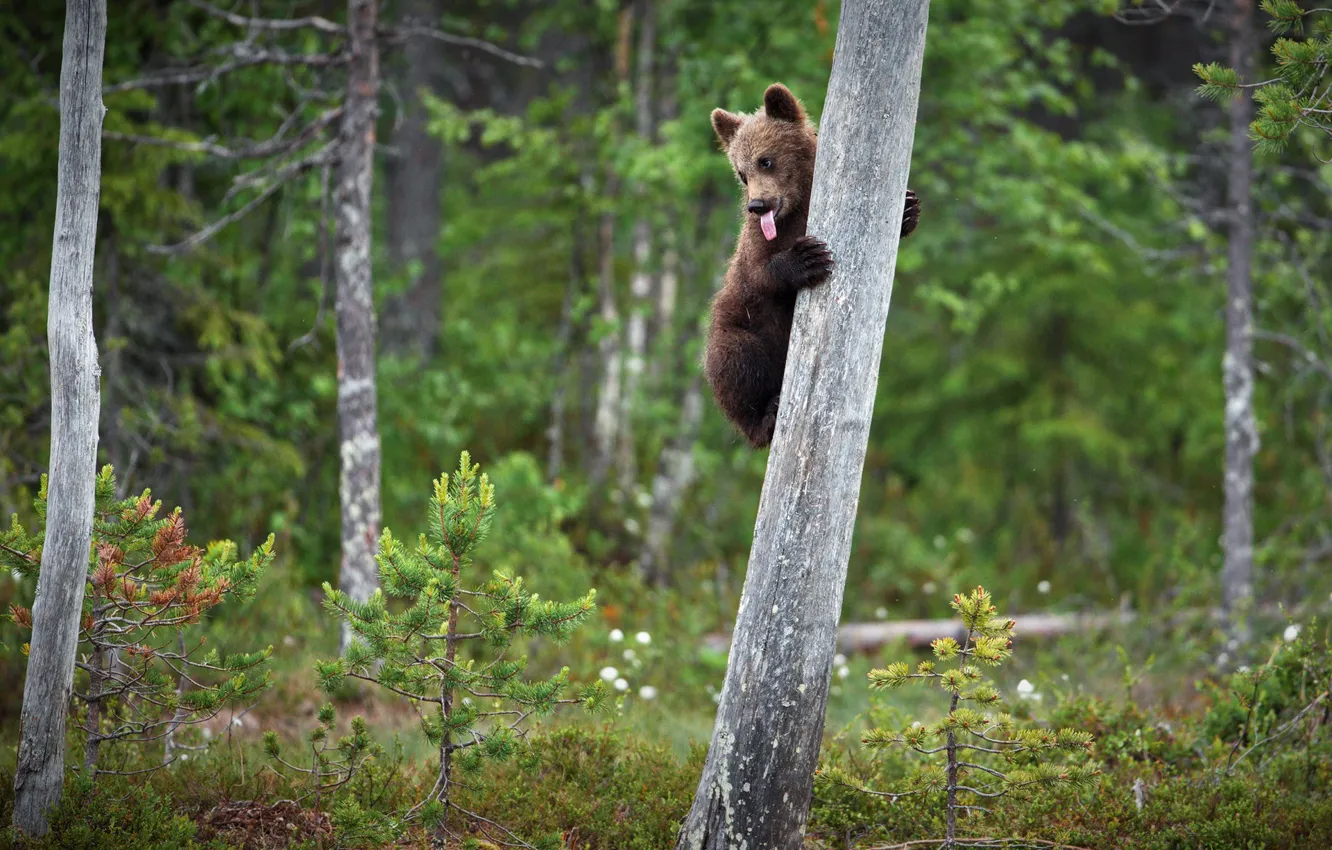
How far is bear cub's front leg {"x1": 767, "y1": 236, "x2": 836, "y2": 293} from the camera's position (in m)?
4.84

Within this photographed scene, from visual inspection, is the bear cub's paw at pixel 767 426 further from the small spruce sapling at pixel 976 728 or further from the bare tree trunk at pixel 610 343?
the bare tree trunk at pixel 610 343

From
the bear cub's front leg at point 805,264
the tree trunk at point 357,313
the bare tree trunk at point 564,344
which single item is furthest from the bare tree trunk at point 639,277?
the bear cub's front leg at point 805,264

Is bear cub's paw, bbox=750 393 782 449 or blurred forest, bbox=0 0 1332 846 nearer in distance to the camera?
bear cub's paw, bbox=750 393 782 449

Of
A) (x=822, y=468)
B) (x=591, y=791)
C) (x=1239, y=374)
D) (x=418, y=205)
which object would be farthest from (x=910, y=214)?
(x=418, y=205)

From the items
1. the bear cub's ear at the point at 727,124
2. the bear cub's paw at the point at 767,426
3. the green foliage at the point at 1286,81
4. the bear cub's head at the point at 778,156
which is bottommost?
the bear cub's paw at the point at 767,426

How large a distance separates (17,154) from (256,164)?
276 centimetres

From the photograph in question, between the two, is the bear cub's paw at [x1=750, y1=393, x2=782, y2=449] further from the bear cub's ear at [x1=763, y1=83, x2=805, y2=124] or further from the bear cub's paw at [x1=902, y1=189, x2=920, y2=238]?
the bear cub's ear at [x1=763, y1=83, x2=805, y2=124]

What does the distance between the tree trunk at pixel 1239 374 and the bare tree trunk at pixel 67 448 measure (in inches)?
372

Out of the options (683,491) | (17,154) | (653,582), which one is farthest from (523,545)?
(17,154)

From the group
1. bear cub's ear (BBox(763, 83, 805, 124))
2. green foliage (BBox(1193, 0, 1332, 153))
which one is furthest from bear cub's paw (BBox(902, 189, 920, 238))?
green foliage (BBox(1193, 0, 1332, 153))

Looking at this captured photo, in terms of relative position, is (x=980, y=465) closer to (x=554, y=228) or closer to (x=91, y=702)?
(x=554, y=228)

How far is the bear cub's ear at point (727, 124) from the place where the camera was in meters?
6.15

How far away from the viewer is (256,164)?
1150 cm

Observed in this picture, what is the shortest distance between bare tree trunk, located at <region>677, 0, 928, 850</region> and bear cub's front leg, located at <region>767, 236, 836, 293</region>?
47 mm
